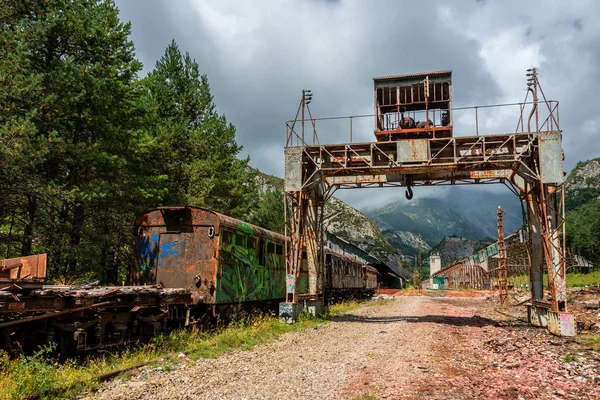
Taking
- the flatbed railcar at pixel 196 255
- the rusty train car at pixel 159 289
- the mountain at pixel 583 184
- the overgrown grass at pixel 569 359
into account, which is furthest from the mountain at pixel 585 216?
the flatbed railcar at pixel 196 255

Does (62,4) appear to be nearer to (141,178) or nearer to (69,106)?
(69,106)

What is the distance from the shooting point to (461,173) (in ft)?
55.7

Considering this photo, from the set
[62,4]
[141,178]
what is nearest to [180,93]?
[141,178]

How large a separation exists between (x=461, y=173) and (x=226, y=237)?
994 cm

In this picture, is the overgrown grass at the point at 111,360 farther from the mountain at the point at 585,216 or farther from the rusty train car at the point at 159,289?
the mountain at the point at 585,216

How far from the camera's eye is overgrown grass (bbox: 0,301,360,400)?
5852 millimetres

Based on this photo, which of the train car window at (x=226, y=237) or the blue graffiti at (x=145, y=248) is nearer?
the train car window at (x=226, y=237)

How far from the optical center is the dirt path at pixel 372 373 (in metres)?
6.42

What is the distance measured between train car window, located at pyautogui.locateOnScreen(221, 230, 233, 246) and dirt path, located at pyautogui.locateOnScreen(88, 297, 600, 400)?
3.26 m

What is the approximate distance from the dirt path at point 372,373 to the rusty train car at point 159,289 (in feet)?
6.04

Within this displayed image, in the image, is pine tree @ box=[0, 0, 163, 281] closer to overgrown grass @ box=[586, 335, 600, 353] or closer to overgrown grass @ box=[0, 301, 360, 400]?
overgrown grass @ box=[0, 301, 360, 400]

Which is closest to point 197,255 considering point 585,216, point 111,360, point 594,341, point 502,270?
point 111,360

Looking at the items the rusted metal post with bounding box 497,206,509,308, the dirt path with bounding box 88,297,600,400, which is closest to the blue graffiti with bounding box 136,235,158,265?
the dirt path with bounding box 88,297,600,400

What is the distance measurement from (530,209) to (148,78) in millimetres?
18436
